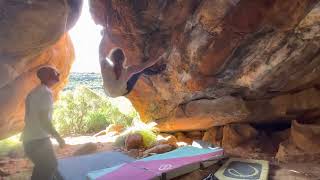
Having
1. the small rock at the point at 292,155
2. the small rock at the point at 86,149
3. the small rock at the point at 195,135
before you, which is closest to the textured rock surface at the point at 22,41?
the small rock at the point at 86,149

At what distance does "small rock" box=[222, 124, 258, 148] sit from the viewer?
8773 millimetres

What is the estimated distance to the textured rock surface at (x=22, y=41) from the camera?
7.25 m

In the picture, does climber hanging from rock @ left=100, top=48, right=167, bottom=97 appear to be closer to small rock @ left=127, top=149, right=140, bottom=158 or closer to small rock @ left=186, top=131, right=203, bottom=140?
small rock @ left=127, top=149, right=140, bottom=158

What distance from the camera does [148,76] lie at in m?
8.70

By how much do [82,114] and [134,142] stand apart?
7527 millimetres

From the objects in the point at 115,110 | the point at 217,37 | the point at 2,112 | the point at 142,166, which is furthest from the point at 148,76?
the point at 115,110

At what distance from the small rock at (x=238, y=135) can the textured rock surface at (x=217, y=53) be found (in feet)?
0.89

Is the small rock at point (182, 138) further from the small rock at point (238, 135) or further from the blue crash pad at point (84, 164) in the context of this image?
the blue crash pad at point (84, 164)

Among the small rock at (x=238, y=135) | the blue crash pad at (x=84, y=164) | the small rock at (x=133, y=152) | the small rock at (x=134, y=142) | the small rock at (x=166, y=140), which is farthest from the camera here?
the small rock at (x=134, y=142)

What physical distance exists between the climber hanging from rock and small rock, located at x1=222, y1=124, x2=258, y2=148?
2603 mm

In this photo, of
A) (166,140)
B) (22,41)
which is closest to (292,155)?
(166,140)

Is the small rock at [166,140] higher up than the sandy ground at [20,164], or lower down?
higher up

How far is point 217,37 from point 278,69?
145 cm

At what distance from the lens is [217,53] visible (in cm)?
634
